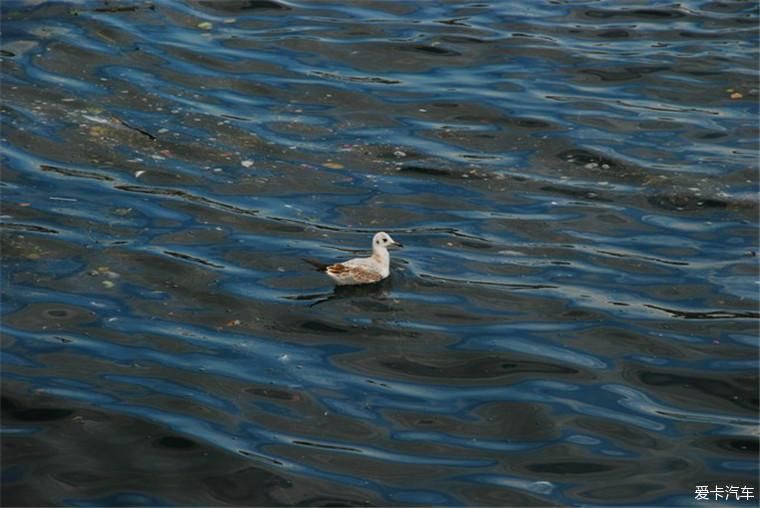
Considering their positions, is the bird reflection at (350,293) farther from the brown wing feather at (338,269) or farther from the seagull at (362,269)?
the brown wing feather at (338,269)

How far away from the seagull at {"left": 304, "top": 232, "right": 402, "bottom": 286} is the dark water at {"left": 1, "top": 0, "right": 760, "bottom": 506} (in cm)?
19

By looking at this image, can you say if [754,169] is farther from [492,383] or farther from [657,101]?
[492,383]

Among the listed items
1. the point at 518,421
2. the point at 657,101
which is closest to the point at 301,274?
the point at 518,421

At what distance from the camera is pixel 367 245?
1781cm

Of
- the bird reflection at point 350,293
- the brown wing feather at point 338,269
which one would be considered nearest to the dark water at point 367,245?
the bird reflection at point 350,293

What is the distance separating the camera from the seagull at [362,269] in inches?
639

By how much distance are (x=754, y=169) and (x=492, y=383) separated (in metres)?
7.20

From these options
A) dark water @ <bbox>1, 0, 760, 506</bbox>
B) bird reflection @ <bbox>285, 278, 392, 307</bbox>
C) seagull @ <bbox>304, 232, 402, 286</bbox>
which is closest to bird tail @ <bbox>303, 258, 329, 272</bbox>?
seagull @ <bbox>304, 232, 402, 286</bbox>

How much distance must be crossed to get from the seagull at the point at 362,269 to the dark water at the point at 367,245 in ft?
0.62

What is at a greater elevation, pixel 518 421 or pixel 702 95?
pixel 702 95

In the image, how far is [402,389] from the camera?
47.4ft

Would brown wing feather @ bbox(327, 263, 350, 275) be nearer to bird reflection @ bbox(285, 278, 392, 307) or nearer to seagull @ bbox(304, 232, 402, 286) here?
seagull @ bbox(304, 232, 402, 286)

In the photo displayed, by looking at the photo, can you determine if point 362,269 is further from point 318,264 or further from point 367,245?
point 367,245

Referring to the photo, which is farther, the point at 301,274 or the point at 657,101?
the point at 657,101
